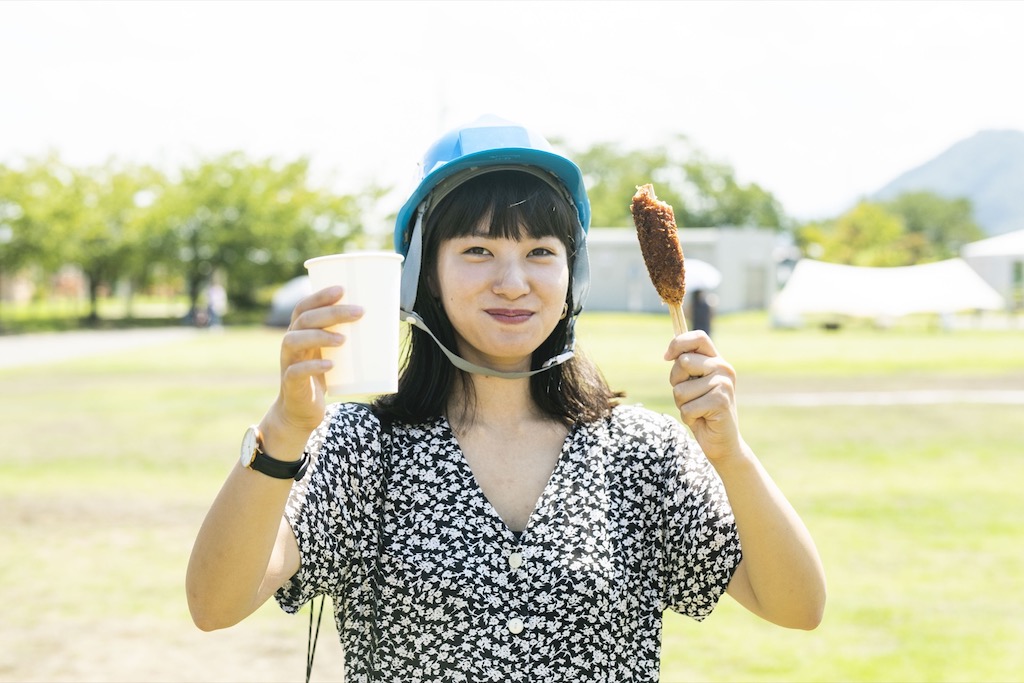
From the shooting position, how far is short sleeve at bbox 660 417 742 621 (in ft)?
6.97

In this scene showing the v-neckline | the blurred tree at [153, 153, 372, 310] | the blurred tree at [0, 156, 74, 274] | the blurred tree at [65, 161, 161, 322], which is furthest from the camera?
the blurred tree at [153, 153, 372, 310]

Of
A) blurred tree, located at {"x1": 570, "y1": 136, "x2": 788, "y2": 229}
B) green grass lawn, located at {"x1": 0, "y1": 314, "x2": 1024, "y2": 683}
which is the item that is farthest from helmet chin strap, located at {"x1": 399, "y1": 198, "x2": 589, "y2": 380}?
blurred tree, located at {"x1": 570, "y1": 136, "x2": 788, "y2": 229}

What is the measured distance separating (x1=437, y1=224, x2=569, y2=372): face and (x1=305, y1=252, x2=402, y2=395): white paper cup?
0.28 m

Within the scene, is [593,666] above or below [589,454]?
below

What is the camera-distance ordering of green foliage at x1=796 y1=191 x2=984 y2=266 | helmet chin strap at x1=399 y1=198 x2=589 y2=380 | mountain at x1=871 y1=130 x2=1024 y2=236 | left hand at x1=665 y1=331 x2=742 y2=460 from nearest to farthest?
left hand at x1=665 y1=331 x2=742 y2=460
helmet chin strap at x1=399 y1=198 x2=589 y2=380
mountain at x1=871 y1=130 x2=1024 y2=236
green foliage at x1=796 y1=191 x2=984 y2=266

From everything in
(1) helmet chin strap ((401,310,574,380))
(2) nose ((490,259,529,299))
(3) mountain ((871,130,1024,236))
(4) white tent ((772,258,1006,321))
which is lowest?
(4) white tent ((772,258,1006,321))

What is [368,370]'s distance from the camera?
1885 millimetres

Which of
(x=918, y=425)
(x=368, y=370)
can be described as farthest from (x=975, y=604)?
(x=918, y=425)

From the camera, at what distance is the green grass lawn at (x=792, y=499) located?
17.9ft

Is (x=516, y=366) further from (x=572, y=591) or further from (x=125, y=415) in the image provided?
(x=125, y=415)

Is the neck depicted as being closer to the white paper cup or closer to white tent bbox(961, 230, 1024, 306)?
the white paper cup

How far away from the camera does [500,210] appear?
2.18 m

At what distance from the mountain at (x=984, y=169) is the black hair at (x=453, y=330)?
6900 millimetres

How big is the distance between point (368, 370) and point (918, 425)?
12.2 m
